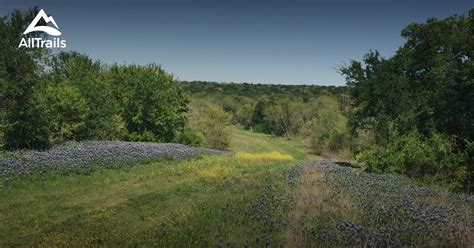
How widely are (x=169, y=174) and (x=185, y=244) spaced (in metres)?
14.2

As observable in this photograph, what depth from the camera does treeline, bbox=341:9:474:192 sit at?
2119 cm

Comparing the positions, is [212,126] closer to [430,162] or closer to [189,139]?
[189,139]

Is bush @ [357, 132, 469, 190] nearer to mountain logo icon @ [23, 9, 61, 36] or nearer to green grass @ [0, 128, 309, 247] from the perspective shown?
green grass @ [0, 128, 309, 247]

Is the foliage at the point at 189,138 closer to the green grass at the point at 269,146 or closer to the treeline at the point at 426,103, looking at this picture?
the green grass at the point at 269,146

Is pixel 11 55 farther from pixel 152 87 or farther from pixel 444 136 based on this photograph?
pixel 444 136

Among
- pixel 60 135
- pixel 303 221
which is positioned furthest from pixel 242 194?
pixel 60 135

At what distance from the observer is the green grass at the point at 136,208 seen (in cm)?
1044

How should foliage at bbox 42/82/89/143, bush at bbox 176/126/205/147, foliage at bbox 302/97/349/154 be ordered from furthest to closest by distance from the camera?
foliage at bbox 302/97/349/154
bush at bbox 176/126/205/147
foliage at bbox 42/82/89/143

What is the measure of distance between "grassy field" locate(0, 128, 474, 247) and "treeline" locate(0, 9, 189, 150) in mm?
7019

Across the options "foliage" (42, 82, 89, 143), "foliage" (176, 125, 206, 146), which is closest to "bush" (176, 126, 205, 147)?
"foliage" (176, 125, 206, 146)

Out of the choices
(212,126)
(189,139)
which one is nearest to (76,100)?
(189,139)

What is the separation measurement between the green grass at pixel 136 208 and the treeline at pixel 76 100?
6922mm

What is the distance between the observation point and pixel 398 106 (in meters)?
29.3

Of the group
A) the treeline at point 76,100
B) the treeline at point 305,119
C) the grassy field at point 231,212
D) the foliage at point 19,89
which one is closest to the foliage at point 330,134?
the treeline at point 305,119
